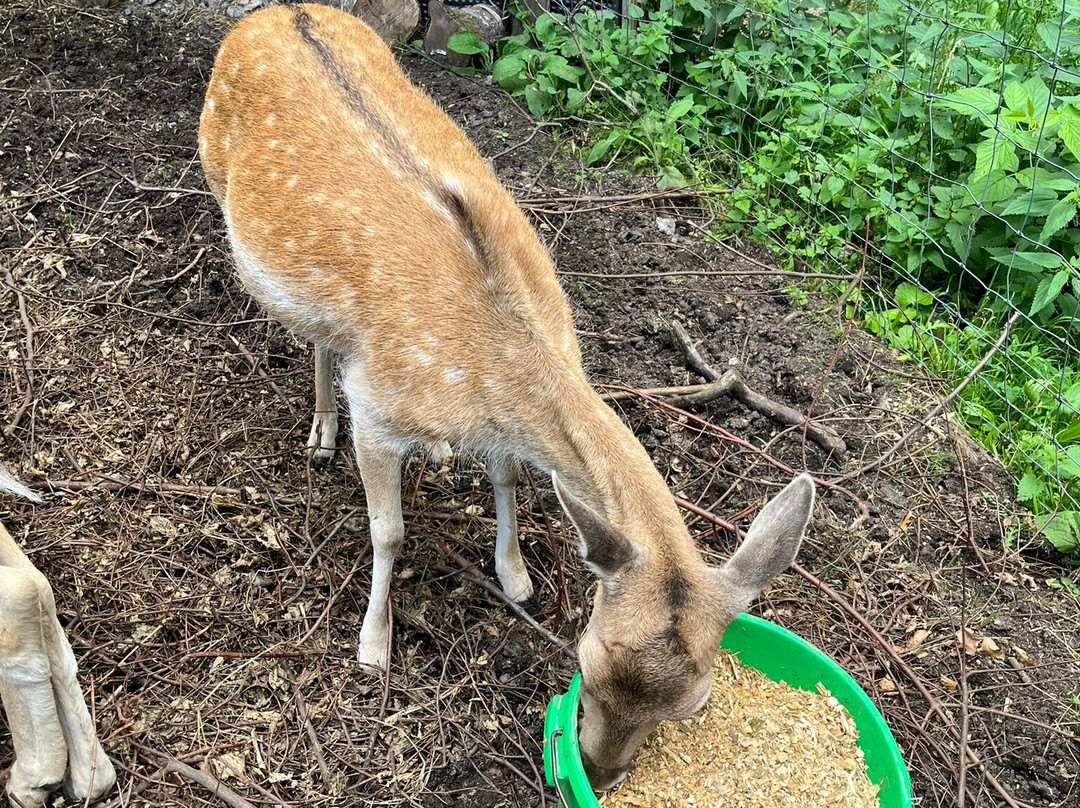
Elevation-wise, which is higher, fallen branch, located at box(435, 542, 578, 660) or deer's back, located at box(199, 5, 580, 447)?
deer's back, located at box(199, 5, 580, 447)

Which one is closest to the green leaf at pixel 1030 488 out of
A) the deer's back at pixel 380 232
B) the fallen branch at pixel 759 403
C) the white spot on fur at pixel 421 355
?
the fallen branch at pixel 759 403

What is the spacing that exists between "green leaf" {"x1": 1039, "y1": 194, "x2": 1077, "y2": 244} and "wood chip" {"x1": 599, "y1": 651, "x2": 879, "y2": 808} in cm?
245

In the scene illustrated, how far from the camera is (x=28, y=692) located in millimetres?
2867

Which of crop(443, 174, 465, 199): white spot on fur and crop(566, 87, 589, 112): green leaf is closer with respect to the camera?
crop(443, 174, 465, 199): white spot on fur

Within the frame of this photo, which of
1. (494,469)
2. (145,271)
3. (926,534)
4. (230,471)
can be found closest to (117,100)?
(145,271)

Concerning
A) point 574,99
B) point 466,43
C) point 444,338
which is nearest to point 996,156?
point 574,99

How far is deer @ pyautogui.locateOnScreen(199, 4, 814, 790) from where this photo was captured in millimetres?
2777

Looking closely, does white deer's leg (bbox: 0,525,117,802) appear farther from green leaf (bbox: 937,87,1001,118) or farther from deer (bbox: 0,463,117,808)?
green leaf (bbox: 937,87,1001,118)

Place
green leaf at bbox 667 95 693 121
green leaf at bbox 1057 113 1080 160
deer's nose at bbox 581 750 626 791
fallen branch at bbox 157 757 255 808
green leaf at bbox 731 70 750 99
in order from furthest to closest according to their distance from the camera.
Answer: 1. green leaf at bbox 667 95 693 121
2. green leaf at bbox 731 70 750 99
3. green leaf at bbox 1057 113 1080 160
4. fallen branch at bbox 157 757 255 808
5. deer's nose at bbox 581 750 626 791

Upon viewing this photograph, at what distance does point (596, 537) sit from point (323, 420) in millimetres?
2027

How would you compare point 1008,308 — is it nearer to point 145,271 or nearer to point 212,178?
point 212,178

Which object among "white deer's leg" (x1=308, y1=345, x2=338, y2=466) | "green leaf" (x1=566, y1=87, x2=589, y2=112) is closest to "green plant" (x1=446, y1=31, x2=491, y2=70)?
"green leaf" (x1=566, y1=87, x2=589, y2=112)

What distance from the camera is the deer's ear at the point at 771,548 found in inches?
110

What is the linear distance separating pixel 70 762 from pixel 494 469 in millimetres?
1648
